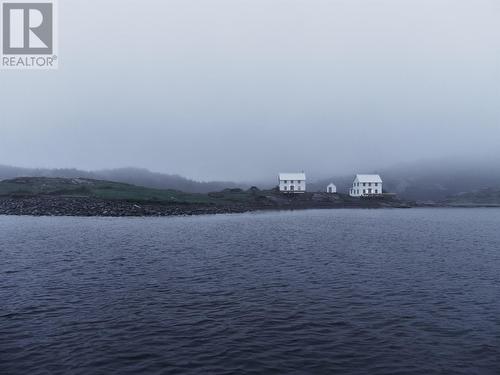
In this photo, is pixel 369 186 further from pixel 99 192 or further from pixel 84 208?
pixel 84 208

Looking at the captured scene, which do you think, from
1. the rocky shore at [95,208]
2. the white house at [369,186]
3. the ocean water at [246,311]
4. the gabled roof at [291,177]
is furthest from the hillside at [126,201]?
the ocean water at [246,311]

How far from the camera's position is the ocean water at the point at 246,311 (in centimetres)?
1686

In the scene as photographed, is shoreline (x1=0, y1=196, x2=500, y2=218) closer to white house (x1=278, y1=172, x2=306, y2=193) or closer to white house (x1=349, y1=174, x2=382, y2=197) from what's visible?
white house (x1=278, y1=172, x2=306, y2=193)

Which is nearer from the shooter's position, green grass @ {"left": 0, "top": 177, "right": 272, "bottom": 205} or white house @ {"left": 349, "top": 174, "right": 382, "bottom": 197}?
green grass @ {"left": 0, "top": 177, "right": 272, "bottom": 205}

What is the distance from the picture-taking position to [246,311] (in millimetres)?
23703

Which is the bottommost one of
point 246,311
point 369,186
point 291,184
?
point 246,311

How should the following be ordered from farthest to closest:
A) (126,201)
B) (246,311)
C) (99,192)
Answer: (99,192) < (126,201) < (246,311)

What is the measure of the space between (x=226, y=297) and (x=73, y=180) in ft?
489

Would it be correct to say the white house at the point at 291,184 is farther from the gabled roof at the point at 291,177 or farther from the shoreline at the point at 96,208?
the shoreline at the point at 96,208

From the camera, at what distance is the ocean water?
16.9 m

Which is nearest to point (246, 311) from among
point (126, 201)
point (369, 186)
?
point (126, 201)

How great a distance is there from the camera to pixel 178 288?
28844 mm

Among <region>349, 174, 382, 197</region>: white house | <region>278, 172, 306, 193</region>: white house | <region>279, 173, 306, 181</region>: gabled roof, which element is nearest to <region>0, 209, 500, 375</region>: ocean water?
<region>278, 172, 306, 193</region>: white house

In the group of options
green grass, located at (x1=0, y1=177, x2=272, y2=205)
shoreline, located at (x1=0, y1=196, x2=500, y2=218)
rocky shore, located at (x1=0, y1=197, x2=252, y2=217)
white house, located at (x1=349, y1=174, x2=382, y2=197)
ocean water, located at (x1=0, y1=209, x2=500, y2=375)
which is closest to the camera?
ocean water, located at (x1=0, y1=209, x2=500, y2=375)
